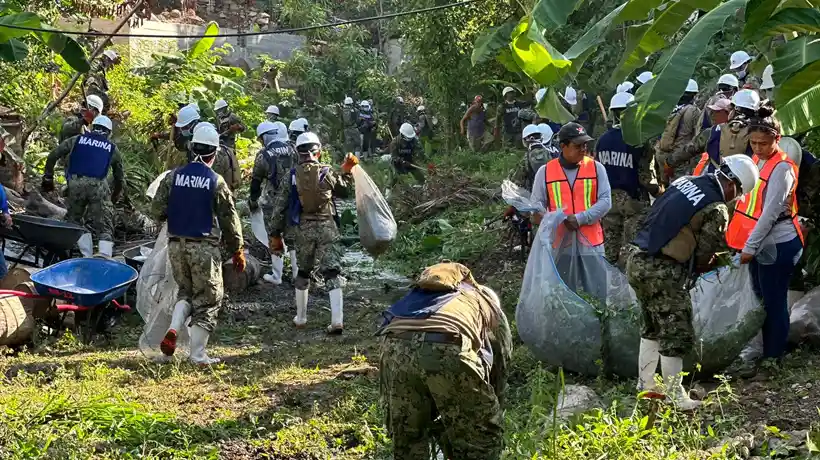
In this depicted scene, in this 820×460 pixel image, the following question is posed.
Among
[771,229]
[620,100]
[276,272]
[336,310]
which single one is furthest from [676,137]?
[276,272]

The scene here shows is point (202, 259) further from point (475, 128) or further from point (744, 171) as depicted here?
point (475, 128)

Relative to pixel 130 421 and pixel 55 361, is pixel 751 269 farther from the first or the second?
pixel 55 361

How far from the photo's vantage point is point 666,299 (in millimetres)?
5535

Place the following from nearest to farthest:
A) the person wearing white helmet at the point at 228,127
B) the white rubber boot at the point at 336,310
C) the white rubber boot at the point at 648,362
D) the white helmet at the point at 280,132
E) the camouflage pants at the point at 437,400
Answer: the camouflage pants at the point at 437,400 → the white rubber boot at the point at 648,362 → the white rubber boot at the point at 336,310 → the white helmet at the point at 280,132 → the person wearing white helmet at the point at 228,127

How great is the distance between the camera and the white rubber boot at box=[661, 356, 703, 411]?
17.7 ft

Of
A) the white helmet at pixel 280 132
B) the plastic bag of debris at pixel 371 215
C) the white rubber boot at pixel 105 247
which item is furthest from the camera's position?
the white helmet at pixel 280 132

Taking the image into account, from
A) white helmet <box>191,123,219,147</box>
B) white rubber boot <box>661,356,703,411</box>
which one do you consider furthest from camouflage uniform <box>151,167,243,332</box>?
white rubber boot <box>661,356,703,411</box>

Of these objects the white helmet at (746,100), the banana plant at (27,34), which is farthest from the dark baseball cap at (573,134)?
the banana plant at (27,34)

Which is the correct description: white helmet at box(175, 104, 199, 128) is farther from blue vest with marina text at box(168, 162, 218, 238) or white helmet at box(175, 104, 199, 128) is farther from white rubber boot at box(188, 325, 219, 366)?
white rubber boot at box(188, 325, 219, 366)

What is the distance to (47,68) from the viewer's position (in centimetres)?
1554

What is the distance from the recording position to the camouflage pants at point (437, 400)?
4184mm

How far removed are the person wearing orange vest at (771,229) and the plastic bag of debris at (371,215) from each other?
11.8ft

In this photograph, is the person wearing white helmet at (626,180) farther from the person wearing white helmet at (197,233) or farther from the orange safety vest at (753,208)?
the person wearing white helmet at (197,233)

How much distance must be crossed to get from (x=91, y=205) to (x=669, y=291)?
7122 millimetres
